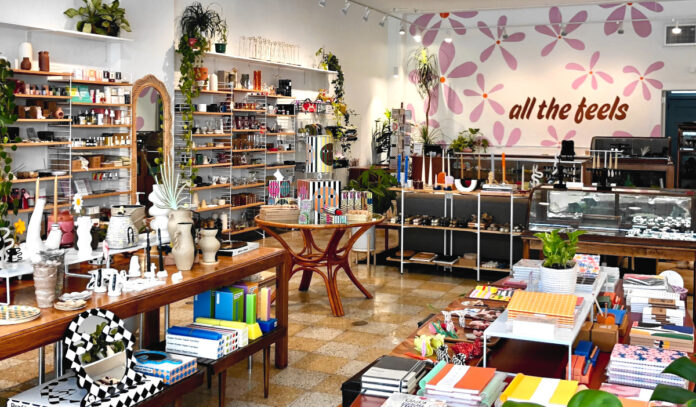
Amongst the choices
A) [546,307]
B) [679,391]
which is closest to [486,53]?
[546,307]

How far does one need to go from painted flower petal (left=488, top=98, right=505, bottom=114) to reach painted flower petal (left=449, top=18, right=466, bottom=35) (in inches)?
65.3

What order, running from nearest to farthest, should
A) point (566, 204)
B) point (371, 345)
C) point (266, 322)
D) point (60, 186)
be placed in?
1. point (266, 322)
2. point (371, 345)
3. point (566, 204)
4. point (60, 186)

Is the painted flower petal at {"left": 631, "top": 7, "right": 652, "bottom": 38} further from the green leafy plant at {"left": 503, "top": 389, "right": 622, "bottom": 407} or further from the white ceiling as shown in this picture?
the green leafy plant at {"left": 503, "top": 389, "right": 622, "bottom": 407}

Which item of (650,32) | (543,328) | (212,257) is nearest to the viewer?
(543,328)

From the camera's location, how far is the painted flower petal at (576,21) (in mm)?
15031

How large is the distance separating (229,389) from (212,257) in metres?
1.02

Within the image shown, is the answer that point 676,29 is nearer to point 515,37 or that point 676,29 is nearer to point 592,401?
point 515,37

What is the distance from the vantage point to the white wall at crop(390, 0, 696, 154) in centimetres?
1445

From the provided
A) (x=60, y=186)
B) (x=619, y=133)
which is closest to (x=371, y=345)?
(x=60, y=186)

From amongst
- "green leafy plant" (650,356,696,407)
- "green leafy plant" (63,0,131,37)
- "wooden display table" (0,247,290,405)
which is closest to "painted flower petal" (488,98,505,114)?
"green leafy plant" (63,0,131,37)

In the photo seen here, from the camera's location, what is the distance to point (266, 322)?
484cm

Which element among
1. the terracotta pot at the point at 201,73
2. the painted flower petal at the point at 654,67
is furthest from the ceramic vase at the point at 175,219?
the painted flower petal at the point at 654,67

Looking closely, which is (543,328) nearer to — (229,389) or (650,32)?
(229,389)

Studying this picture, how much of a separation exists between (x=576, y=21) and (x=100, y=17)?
33.7ft
